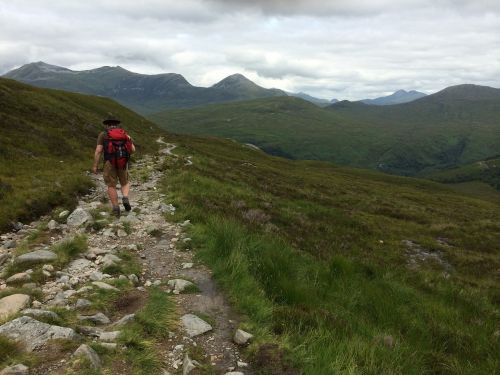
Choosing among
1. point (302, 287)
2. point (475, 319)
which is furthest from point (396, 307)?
point (302, 287)

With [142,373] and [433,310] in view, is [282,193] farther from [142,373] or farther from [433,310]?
[142,373]

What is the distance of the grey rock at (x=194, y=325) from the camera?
6.11 m

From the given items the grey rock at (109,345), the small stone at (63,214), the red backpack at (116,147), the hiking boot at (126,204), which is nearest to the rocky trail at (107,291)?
the grey rock at (109,345)

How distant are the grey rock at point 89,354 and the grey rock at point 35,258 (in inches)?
171

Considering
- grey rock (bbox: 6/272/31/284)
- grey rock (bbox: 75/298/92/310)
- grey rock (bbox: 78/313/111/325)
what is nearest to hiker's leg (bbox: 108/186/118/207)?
grey rock (bbox: 6/272/31/284)

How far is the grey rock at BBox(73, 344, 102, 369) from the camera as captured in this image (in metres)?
4.84

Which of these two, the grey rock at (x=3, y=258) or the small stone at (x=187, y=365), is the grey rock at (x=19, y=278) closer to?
the grey rock at (x=3, y=258)

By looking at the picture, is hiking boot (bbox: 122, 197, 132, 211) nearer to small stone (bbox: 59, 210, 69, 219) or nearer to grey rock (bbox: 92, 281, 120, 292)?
small stone (bbox: 59, 210, 69, 219)

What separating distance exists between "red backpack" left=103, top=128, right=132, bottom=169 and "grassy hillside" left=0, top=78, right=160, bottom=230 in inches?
146

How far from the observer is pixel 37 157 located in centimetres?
2302

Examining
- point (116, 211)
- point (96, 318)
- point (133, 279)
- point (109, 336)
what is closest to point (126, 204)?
point (116, 211)

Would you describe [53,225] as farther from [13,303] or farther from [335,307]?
[335,307]

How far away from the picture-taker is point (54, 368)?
188 inches

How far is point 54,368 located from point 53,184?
46.0 feet
